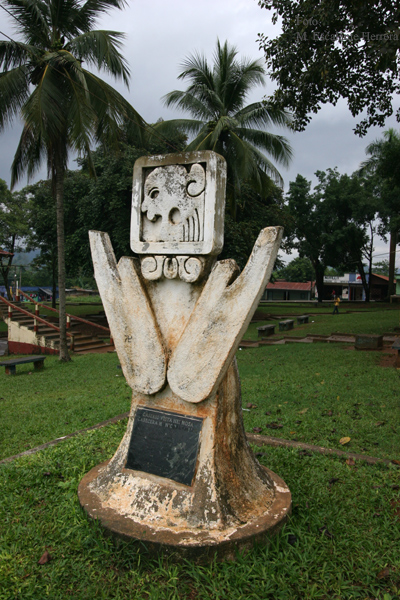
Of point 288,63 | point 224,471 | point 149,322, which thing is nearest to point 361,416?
point 224,471

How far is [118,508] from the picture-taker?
9.32ft

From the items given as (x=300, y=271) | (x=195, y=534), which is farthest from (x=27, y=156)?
(x=300, y=271)

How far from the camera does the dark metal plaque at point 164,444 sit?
9.23 feet

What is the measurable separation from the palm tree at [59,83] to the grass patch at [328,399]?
18.6 ft

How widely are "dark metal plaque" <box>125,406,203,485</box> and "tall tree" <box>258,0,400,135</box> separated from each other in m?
6.32

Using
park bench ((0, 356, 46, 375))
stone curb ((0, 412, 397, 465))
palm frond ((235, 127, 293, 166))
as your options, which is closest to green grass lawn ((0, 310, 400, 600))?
stone curb ((0, 412, 397, 465))

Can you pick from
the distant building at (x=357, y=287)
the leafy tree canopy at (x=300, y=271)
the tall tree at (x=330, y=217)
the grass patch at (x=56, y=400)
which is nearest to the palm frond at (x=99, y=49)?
the grass patch at (x=56, y=400)

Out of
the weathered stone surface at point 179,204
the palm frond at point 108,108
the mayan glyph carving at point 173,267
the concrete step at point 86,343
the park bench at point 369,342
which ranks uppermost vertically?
the palm frond at point 108,108

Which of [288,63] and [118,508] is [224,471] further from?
[288,63]

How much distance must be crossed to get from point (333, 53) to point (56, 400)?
7.21 m

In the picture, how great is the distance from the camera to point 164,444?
114 inches

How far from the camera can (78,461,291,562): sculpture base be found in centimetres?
246

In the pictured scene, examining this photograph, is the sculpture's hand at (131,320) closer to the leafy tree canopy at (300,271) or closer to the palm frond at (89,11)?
the palm frond at (89,11)

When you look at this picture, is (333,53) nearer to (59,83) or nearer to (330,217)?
(59,83)
